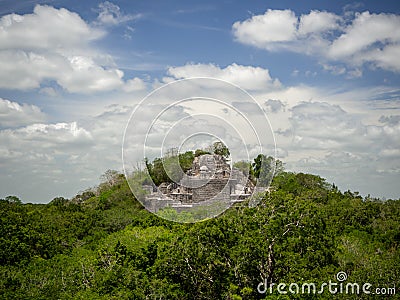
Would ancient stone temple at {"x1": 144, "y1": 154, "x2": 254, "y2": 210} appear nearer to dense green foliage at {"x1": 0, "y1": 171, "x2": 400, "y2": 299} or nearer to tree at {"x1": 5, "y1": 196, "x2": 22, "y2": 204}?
dense green foliage at {"x1": 0, "y1": 171, "x2": 400, "y2": 299}

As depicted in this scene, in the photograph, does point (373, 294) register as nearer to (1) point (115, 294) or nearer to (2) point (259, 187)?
(1) point (115, 294)

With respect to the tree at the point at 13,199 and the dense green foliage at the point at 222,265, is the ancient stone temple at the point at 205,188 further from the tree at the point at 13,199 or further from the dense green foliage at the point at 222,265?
the tree at the point at 13,199

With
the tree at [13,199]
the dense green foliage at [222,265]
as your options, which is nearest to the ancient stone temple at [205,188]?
the dense green foliage at [222,265]

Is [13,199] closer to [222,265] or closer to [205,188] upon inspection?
[205,188]

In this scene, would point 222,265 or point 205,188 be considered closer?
point 222,265

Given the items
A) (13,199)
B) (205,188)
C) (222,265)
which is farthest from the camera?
(13,199)

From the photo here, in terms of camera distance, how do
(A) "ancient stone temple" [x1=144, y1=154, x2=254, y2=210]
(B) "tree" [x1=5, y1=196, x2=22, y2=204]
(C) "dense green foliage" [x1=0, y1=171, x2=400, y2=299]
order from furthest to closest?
(B) "tree" [x1=5, y1=196, x2=22, y2=204] → (A) "ancient stone temple" [x1=144, y1=154, x2=254, y2=210] → (C) "dense green foliage" [x1=0, y1=171, x2=400, y2=299]

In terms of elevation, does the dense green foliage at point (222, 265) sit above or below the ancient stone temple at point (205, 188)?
→ below

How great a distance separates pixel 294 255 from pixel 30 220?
68.3ft

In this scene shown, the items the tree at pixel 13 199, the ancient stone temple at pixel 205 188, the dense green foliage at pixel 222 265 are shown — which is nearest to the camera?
the dense green foliage at pixel 222 265

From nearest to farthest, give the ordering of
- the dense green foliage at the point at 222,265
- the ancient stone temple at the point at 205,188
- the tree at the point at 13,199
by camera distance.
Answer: the dense green foliage at the point at 222,265
the ancient stone temple at the point at 205,188
the tree at the point at 13,199

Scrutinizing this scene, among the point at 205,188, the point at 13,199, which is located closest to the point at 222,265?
the point at 205,188

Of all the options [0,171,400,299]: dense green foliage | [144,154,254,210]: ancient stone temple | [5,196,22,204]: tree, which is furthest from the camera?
[5,196,22,204]: tree

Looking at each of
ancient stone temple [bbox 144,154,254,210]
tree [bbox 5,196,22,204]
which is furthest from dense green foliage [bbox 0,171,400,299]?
tree [bbox 5,196,22,204]
